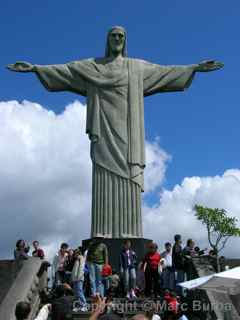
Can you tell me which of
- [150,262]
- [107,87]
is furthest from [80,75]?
[150,262]

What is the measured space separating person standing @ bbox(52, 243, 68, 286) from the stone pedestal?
5.58 feet

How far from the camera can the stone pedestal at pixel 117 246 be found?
16594 mm

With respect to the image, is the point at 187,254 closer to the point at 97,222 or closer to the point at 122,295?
the point at 122,295

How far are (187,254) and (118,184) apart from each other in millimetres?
4092

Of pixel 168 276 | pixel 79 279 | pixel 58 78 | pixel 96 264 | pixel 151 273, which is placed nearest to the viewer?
pixel 79 279

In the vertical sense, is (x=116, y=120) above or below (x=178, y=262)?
above

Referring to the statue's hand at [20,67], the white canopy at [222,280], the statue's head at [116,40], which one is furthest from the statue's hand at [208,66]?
the white canopy at [222,280]

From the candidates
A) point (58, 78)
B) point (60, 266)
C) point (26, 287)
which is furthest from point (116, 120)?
point (26, 287)

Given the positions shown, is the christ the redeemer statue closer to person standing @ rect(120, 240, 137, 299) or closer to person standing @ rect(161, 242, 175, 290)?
person standing @ rect(161, 242, 175, 290)

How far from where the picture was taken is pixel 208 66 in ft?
63.4

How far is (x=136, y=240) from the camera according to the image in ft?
56.2

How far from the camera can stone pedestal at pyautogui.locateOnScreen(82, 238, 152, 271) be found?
54.4ft

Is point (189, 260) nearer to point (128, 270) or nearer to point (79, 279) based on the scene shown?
point (128, 270)

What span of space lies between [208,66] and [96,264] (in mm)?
8663
